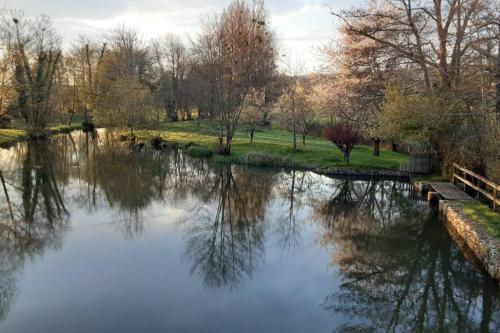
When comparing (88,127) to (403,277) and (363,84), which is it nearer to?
(363,84)

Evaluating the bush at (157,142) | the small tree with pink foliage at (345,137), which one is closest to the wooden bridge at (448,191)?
the small tree with pink foliage at (345,137)

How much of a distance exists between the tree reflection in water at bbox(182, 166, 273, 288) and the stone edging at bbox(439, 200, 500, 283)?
217 inches

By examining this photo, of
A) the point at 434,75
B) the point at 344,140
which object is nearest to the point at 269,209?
the point at 344,140

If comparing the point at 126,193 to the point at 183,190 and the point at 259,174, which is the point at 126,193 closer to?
the point at 183,190

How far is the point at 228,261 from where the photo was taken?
11.1 m

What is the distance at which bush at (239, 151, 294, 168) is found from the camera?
81.0 feet

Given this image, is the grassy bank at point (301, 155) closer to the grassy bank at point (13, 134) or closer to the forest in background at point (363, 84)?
the forest in background at point (363, 84)

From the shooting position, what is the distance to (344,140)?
22609 millimetres

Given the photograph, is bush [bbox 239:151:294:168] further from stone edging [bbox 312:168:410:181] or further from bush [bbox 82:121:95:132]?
bush [bbox 82:121:95:132]

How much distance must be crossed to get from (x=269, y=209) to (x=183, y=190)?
4.68 m

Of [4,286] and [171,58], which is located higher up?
[171,58]

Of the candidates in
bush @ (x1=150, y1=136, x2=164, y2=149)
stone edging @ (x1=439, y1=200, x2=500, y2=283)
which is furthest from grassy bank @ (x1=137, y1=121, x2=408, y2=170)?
stone edging @ (x1=439, y1=200, x2=500, y2=283)

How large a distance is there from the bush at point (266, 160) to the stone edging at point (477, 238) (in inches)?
444

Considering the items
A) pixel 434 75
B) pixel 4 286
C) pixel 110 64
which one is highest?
pixel 110 64
